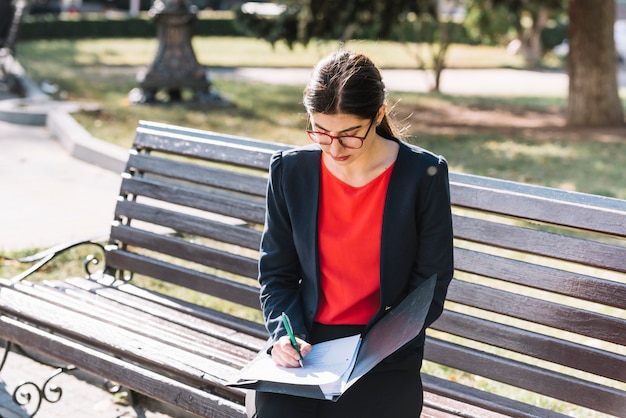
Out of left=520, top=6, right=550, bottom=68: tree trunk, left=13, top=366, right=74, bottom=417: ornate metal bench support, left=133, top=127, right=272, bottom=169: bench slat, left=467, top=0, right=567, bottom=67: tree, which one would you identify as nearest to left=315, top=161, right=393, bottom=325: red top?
left=133, top=127, right=272, bottom=169: bench slat

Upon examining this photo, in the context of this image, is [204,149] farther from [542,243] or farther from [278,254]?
[542,243]

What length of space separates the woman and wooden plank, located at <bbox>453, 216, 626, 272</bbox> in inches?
18.4

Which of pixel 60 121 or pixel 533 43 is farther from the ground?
pixel 60 121

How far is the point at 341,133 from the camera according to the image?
2695 mm

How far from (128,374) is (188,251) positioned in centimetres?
84

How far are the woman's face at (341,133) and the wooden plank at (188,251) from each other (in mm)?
1299

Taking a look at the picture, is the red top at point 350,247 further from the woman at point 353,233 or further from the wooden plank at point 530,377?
the wooden plank at point 530,377

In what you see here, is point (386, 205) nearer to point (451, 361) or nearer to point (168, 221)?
point (451, 361)

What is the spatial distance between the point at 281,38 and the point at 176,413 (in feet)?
38.5

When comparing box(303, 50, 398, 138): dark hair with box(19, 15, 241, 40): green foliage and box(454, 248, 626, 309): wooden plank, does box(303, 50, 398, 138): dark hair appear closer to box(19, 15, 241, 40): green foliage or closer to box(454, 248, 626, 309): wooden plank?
box(454, 248, 626, 309): wooden plank

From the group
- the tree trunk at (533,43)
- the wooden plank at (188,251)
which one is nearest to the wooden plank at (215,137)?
the wooden plank at (188,251)

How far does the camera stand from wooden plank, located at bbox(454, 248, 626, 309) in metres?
2.98

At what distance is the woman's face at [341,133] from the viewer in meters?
2.68

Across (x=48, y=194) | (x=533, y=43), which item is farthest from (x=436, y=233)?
(x=533, y=43)
